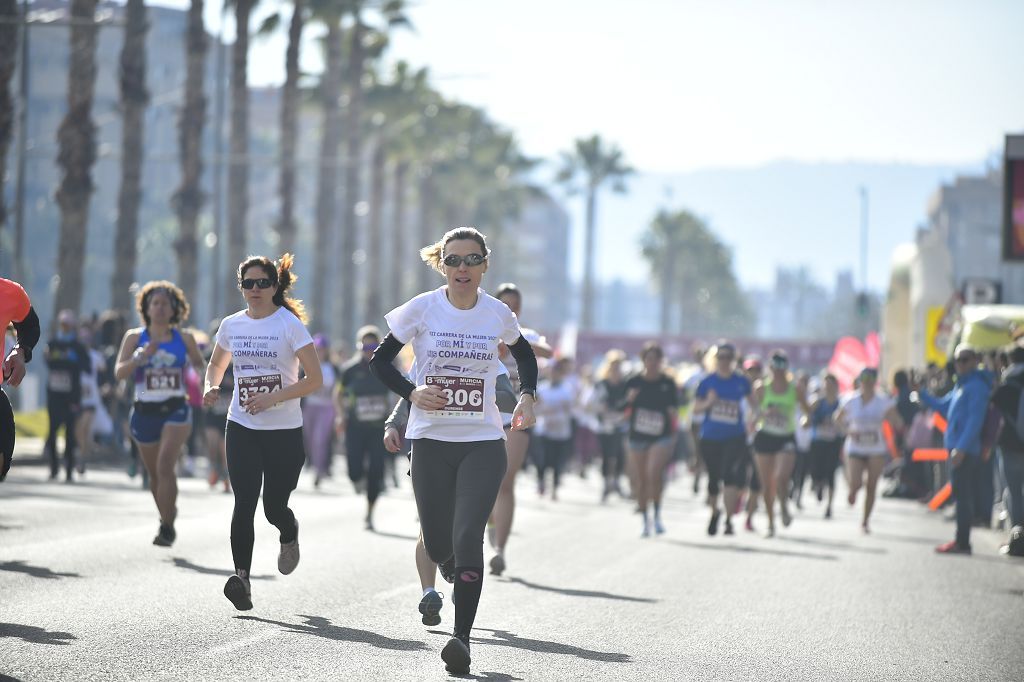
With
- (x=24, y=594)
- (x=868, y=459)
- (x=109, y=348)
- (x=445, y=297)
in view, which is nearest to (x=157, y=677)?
(x=445, y=297)

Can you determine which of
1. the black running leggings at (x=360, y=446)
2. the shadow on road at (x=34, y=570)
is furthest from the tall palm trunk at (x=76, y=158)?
the shadow on road at (x=34, y=570)

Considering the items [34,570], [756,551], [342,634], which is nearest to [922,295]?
[756,551]

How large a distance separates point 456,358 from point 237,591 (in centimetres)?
187

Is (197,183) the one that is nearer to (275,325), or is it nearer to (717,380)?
(717,380)

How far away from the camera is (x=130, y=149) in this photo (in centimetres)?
3294

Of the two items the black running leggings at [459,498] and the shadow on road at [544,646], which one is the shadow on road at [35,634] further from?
the shadow on road at [544,646]

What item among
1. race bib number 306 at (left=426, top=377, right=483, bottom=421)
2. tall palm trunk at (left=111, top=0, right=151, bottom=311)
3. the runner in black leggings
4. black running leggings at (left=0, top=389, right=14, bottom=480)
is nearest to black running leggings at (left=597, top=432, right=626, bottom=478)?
tall palm trunk at (left=111, top=0, right=151, bottom=311)

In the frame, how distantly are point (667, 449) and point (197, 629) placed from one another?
371 inches

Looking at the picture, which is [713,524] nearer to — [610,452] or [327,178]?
[610,452]

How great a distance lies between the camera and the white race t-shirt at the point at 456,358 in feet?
27.1

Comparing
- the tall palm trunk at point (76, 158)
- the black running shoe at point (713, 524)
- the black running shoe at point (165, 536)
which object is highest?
the tall palm trunk at point (76, 158)

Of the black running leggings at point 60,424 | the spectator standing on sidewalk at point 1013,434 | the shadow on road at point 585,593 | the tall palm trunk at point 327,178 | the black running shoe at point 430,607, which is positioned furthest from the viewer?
the tall palm trunk at point 327,178

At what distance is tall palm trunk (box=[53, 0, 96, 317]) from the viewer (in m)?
29.2

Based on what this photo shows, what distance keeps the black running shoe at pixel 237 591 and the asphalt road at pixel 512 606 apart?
0.39ft
